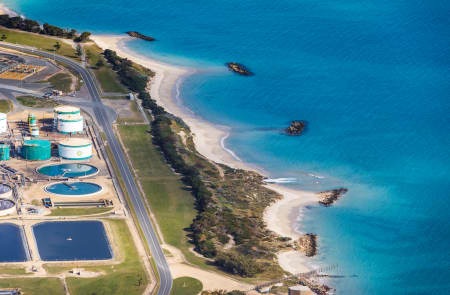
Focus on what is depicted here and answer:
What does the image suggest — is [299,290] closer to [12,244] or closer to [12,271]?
[12,271]

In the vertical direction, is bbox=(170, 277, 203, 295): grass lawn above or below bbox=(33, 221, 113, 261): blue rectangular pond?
below

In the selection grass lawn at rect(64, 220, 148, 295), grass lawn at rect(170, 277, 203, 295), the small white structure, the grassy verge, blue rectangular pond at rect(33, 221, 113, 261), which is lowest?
the small white structure

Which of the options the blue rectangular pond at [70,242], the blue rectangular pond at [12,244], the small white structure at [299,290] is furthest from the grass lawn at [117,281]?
the small white structure at [299,290]

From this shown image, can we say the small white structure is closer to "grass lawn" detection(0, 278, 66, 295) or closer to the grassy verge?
"grass lawn" detection(0, 278, 66, 295)

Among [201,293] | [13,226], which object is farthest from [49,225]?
[201,293]

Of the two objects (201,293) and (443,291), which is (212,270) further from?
(443,291)

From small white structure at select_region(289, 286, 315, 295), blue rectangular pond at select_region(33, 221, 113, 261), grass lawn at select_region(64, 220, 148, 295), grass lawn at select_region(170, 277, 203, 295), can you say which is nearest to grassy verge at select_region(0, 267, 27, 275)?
blue rectangular pond at select_region(33, 221, 113, 261)

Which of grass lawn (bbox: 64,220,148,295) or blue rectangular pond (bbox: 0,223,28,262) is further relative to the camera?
blue rectangular pond (bbox: 0,223,28,262)
